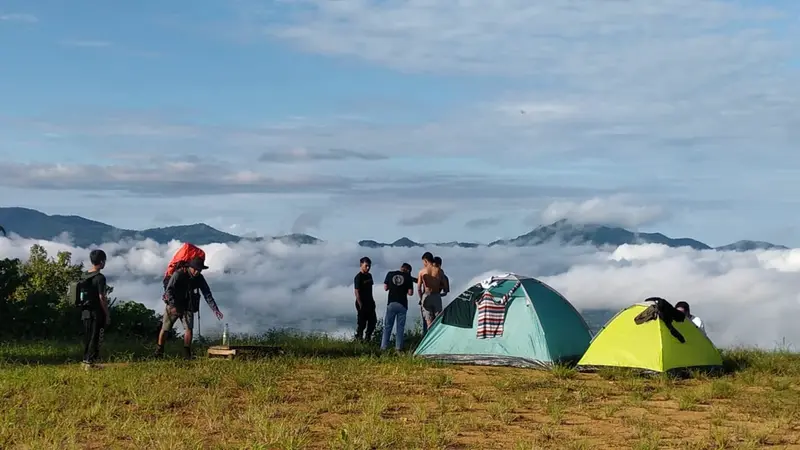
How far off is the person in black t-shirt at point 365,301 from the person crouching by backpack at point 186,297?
4798mm

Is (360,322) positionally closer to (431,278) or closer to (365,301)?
(365,301)

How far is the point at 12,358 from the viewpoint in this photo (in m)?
17.8

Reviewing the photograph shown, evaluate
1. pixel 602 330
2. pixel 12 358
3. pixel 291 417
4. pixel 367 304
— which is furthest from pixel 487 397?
pixel 12 358

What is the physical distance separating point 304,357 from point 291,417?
5875 mm

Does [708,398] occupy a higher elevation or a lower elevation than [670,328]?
lower

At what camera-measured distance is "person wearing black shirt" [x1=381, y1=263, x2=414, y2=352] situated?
19.0 metres

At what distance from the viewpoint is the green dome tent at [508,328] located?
17250 millimetres

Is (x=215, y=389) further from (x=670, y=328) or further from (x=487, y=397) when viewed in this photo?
(x=670, y=328)

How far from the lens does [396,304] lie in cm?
1905

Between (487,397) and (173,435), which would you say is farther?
(487,397)

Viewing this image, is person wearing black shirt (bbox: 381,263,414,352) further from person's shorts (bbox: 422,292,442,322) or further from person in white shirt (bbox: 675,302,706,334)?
person in white shirt (bbox: 675,302,706,334)

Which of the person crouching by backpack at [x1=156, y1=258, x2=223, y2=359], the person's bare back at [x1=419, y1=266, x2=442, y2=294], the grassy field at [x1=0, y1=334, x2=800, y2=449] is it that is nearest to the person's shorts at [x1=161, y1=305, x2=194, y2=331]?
the person crouching by backpack at [x1=156, y1=258, x2=223, y2=359]

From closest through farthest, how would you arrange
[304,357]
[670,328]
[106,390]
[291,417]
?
[291,417], [106,390], [670,328], [304,357]

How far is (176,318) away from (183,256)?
3.47 feet
